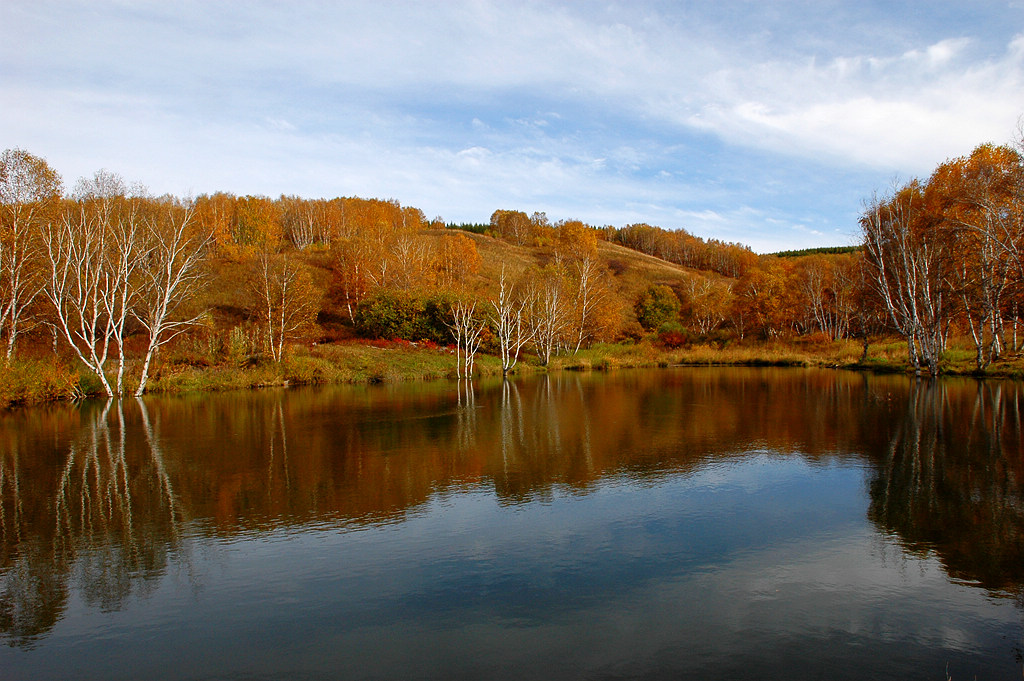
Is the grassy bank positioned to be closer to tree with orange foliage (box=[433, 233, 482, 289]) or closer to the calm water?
the calm water

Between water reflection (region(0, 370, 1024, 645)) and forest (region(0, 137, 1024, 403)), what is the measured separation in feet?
22.9

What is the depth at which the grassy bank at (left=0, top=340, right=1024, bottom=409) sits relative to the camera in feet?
83.7

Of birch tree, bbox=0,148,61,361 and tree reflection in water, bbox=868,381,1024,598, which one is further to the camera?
birch tree, bbox=0,148,61,361

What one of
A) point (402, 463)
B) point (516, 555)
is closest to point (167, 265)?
point (402, 463)

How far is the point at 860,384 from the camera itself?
101ft

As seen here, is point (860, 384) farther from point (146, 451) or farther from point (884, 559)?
point (146, 451)

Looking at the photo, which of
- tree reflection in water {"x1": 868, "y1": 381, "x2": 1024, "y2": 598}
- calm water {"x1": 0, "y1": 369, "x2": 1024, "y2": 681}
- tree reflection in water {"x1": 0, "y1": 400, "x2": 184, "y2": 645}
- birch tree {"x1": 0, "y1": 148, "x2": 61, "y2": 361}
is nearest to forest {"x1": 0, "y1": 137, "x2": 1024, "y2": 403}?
birch tree {"x1": 0, "y1": 148, "x2": 61, "y2": 361}

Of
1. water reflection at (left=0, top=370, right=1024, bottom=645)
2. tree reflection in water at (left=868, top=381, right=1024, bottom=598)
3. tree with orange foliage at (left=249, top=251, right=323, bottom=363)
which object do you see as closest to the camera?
tree reflection in water at (left=868, top=381, right=1024, bottom=598)

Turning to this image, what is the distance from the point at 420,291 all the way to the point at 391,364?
1294 centimetres

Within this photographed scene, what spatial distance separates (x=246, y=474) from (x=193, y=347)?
25771mm

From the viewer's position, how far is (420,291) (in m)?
50.1

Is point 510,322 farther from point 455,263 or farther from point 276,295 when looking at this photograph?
point 455,263

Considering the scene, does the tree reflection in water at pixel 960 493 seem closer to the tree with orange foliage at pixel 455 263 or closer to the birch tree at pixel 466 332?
the birch tree at pixel 466 332

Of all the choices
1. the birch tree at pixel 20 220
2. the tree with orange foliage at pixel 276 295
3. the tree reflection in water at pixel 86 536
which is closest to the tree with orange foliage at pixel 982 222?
the tree reflection in water at pixel 86 536
